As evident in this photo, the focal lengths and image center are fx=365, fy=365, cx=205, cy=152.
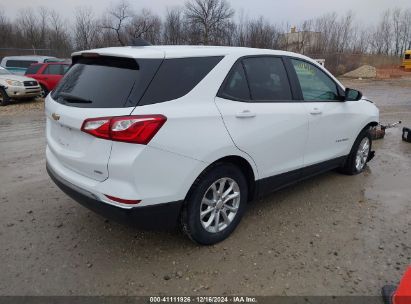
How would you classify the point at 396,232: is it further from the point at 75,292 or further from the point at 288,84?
the point at 75,292

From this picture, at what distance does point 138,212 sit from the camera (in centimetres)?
285

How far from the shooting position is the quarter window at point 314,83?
14.0 ft

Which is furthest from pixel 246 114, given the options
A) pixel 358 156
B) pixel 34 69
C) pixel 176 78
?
pixel 34 69

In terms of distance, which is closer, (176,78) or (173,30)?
(176,78)

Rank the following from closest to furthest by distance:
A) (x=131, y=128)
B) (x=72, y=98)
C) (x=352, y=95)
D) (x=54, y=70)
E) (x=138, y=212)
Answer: (x=131, y=128), (x=138, y=212), (x=72, y=98), (x=352, y=95), (x=54, y=70)

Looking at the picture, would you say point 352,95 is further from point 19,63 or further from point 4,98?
point 19,63

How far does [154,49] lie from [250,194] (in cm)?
174

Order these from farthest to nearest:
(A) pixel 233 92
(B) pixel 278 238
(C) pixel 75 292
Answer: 1. (B) pixel 278 238
2. (A) pixel 233 92
3. (C) pixel 75 292

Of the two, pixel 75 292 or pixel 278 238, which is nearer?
pixel 75 292

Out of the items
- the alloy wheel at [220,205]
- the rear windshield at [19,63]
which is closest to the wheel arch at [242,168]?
the alloy wheel at [220,205]

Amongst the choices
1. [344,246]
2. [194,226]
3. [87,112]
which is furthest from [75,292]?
[344,246]

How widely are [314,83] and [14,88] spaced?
13.3 metres

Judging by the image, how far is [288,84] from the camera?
4066 mm

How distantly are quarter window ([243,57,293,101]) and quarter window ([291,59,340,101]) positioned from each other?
0.95ft
